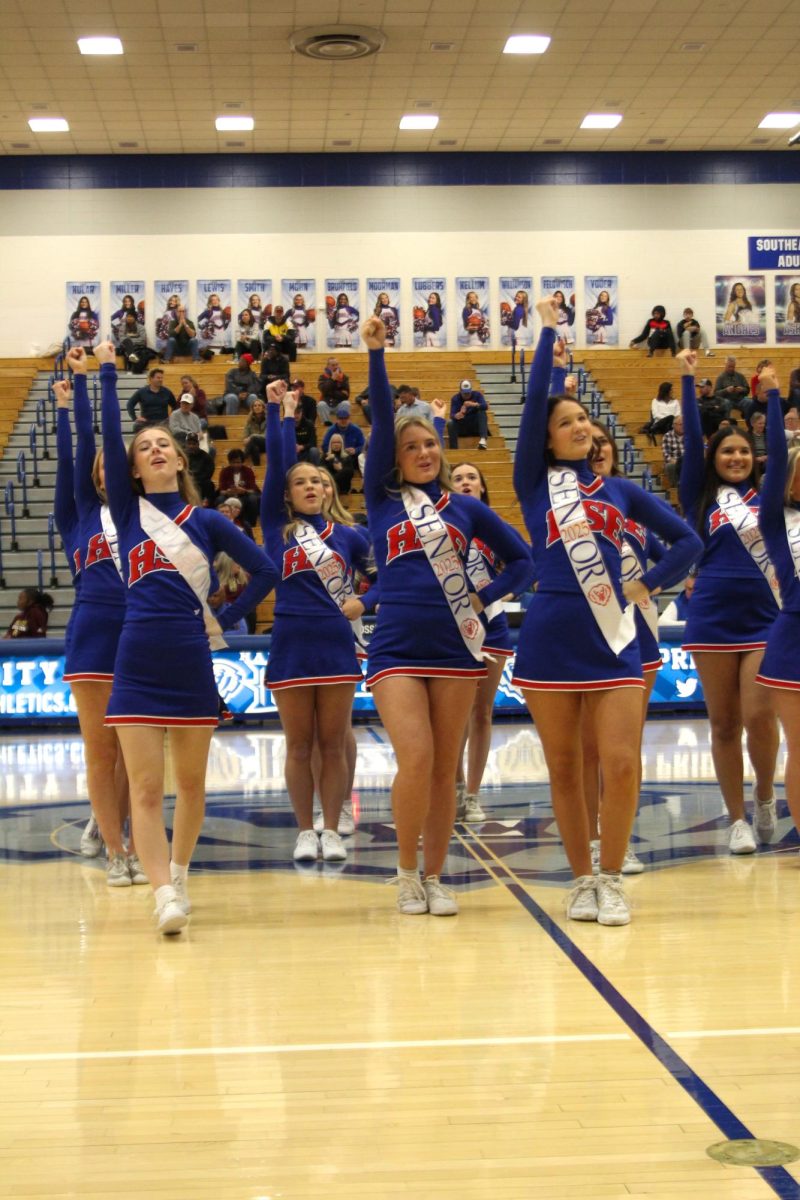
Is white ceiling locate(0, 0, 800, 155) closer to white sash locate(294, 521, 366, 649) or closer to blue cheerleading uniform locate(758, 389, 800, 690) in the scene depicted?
white sash locate(294, 521, 366, 649)

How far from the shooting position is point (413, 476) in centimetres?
514

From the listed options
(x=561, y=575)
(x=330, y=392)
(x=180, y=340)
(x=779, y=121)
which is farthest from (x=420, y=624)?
(x=779, y=121)

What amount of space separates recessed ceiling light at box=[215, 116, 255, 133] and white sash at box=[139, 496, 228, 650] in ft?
60.4

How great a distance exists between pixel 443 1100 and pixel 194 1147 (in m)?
0.56

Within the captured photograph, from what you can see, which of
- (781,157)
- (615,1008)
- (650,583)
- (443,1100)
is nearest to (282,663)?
(650,583)

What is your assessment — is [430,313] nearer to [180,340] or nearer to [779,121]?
[180,340]

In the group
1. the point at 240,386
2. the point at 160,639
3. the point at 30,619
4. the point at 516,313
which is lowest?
the point at 30,619

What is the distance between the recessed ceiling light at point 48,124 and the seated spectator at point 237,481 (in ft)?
27.9

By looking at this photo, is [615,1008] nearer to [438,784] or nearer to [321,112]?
[438,784]

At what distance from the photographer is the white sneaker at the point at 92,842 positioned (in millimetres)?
6512

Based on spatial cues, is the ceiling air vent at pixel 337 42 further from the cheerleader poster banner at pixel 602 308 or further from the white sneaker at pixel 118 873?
the white sneaker at pixel 118 873

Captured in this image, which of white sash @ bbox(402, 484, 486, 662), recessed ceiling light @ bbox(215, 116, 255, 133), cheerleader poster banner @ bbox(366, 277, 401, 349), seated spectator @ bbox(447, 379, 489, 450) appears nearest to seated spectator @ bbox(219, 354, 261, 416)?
seated spectator @ bbox(447, 379, 489, 450)

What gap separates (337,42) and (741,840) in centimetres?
1487

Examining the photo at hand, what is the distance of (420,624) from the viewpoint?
198 inches
